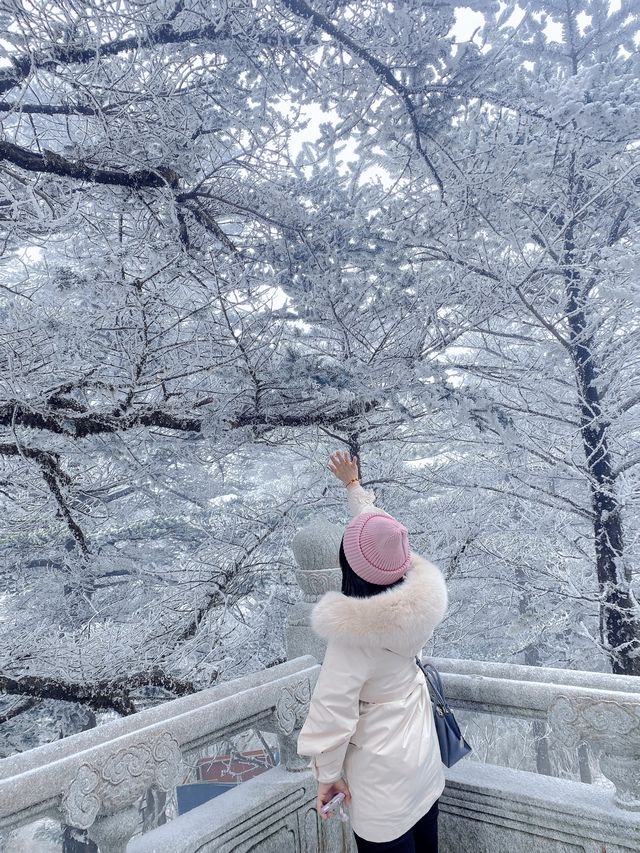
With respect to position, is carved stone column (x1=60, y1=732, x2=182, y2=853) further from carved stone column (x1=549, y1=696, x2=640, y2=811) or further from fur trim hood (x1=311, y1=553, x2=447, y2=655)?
carved stone column (x1=549, y1=696, x2=640, y2=811)

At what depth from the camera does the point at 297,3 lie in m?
3.51

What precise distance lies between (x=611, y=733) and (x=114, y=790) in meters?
2.02

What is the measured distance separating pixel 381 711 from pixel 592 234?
17.5ft

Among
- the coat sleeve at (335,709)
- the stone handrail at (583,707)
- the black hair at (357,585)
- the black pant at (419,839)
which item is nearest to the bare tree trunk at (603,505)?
the stone handrail at (583,707)

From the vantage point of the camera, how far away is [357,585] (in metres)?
1.95

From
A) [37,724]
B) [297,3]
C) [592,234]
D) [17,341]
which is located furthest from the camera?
[37,724]

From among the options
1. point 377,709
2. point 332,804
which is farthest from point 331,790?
point 377,709

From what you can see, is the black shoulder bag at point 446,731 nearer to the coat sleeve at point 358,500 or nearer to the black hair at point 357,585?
the black hair at point 357,585

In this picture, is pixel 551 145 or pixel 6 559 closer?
pixel 551 145

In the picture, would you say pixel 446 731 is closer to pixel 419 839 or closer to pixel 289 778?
pixel 419 839

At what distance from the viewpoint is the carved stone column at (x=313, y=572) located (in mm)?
3389

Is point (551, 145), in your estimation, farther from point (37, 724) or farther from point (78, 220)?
point (37, 724)

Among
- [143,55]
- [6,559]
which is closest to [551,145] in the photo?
[143,55]

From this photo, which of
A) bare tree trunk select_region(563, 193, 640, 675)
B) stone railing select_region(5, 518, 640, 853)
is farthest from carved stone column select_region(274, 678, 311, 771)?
bare tree trunk select_region(563, 193, 640, 675)
